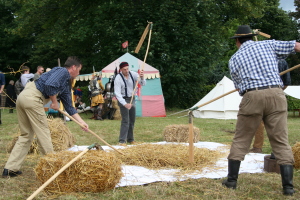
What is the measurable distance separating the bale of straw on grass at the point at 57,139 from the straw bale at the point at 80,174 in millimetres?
2264

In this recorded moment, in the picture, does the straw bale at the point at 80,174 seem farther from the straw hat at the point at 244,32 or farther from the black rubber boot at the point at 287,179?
the straw hat at the point at 244,32

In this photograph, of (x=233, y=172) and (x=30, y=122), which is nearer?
(x=233, y=172)

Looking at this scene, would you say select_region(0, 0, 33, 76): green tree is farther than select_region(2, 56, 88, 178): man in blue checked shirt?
Yes

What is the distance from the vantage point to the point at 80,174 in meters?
3.38

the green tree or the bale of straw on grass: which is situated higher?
the green tree

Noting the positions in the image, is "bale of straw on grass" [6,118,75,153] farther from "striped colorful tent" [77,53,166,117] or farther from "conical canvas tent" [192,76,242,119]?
"conical canvas tent" [192,76,242,119]

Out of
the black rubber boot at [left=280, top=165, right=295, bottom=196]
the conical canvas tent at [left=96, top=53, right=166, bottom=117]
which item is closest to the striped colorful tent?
the conical canvas tent at [left=96, top=53, right=166, bottom=117]

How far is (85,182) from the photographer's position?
3.40m

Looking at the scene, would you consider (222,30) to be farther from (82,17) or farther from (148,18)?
(82,17)

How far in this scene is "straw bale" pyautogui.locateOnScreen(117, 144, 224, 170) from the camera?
457 centimetres

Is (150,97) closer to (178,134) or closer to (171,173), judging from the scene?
(178,134)

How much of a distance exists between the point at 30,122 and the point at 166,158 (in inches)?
72.5

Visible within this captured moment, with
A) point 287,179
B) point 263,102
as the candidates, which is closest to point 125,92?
point 263,102

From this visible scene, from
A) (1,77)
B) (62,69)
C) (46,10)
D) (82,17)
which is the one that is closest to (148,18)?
(82,17)
